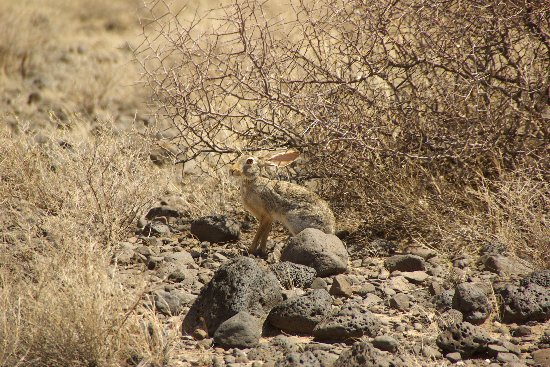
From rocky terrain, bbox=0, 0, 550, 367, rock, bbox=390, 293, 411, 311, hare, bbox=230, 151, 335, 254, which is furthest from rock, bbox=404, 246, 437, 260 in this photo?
rock, bbox=390, 293, 411, 311

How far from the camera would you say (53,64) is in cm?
1266

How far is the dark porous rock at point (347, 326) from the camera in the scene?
4.90 meters

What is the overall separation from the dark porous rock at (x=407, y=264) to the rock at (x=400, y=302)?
548mm

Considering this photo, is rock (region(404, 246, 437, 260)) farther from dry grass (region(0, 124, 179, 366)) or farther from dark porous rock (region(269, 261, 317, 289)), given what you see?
dry grass (region(0, 124, 179, 366))

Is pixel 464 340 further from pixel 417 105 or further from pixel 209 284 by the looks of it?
pixel 417 105

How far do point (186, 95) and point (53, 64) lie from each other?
621 centimetres

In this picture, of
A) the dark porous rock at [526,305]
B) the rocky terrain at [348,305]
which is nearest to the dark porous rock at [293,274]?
the rocky terrain at [348,305]

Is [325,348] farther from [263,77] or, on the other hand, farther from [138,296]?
[263,77]

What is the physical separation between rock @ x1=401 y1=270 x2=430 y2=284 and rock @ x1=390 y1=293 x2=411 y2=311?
13.2 inches

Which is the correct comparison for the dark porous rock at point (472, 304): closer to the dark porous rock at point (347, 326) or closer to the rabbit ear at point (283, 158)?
the dark porous rock at point (347, 326)

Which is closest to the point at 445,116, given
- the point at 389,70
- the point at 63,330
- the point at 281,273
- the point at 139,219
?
the point at 389,70

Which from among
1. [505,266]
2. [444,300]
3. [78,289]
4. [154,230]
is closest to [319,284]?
[444,300]

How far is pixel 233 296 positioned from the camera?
5.06 meters

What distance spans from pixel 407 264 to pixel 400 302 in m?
0.67
